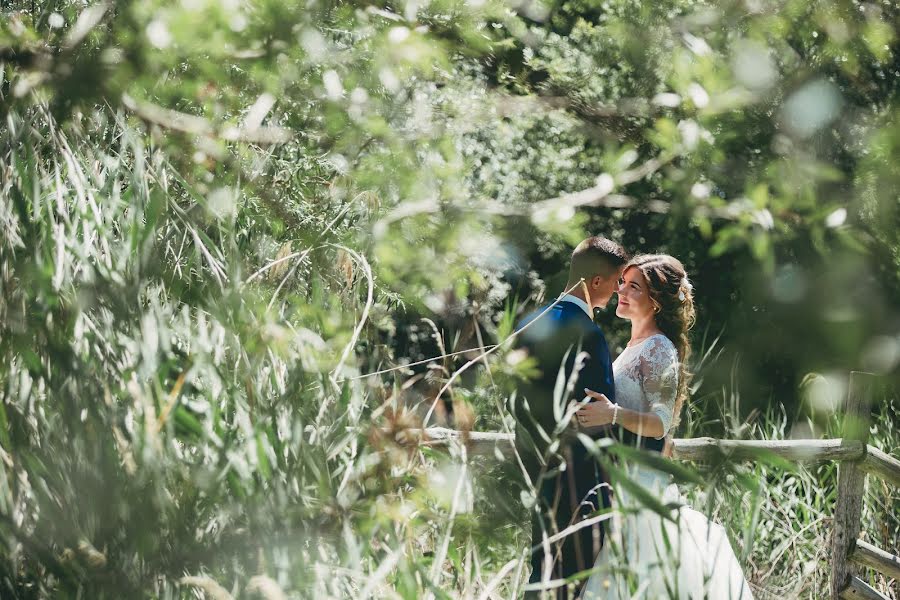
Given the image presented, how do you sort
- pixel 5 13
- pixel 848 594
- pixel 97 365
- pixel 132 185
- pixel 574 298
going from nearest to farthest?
pixel 97 365 < pixel 132 185 < pixel 5 13 < pixel 574 298 < pixel 848 594

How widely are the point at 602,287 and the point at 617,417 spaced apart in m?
0.50

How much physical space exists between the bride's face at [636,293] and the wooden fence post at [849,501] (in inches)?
33.2

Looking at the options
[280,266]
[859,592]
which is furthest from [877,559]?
[280,266]

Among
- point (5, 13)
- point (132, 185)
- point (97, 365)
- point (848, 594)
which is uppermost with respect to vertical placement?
point (5, 13)

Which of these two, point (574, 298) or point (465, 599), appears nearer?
point (465, 599)

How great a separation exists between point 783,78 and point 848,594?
6.44 ft

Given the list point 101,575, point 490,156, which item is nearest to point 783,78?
point 101,575

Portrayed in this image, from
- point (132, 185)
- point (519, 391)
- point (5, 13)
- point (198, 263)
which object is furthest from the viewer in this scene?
point (519, 391)

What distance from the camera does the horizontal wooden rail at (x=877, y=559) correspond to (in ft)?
9.92

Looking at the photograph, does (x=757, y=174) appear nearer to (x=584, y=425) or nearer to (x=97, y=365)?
(x=584, y=425)

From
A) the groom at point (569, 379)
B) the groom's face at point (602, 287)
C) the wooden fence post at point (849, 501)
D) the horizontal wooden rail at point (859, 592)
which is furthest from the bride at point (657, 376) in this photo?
the horizontal wooden rail at point (859, 592)

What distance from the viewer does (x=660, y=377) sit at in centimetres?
269

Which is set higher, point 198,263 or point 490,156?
point 198,263

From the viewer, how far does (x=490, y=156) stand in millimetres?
5852
